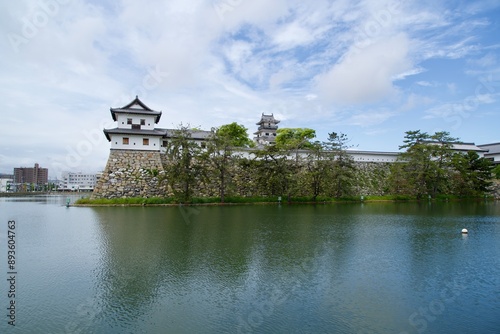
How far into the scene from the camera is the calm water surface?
5336 mm

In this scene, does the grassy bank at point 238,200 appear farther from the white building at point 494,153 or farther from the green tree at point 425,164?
the white building at point 494,153

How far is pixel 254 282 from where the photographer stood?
23.6 ft

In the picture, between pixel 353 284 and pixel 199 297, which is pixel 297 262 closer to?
pixel 353 284

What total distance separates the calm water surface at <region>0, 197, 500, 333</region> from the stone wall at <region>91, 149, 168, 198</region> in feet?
48.0

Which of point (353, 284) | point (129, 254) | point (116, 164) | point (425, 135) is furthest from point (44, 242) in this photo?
point (425, 135)

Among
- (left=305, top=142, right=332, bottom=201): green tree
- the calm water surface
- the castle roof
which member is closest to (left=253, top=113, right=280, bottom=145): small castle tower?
the castle roof

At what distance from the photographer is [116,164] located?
28438mm

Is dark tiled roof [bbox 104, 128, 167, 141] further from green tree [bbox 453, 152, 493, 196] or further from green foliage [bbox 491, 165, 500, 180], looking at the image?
green foliage [bbox 491, 165, 500, 180]

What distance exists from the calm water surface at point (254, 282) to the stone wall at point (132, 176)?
48.0ft

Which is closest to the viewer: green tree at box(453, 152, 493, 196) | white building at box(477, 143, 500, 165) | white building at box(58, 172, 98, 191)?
green tree at box(453, 152, 493, 196)

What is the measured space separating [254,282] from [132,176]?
23542 millimetres

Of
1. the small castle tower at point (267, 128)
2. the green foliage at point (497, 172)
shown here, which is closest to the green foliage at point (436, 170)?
the green foliage at point (497, 172)

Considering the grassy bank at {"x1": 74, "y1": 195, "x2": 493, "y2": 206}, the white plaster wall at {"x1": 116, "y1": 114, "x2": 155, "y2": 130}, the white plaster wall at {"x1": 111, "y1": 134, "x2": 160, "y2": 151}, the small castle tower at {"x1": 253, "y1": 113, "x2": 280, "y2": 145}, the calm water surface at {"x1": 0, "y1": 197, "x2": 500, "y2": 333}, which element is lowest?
the calm water surface at {"x1": 0, "y1": 197, "x2": 500, "y2": 333}

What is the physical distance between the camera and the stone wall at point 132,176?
2730 cm
